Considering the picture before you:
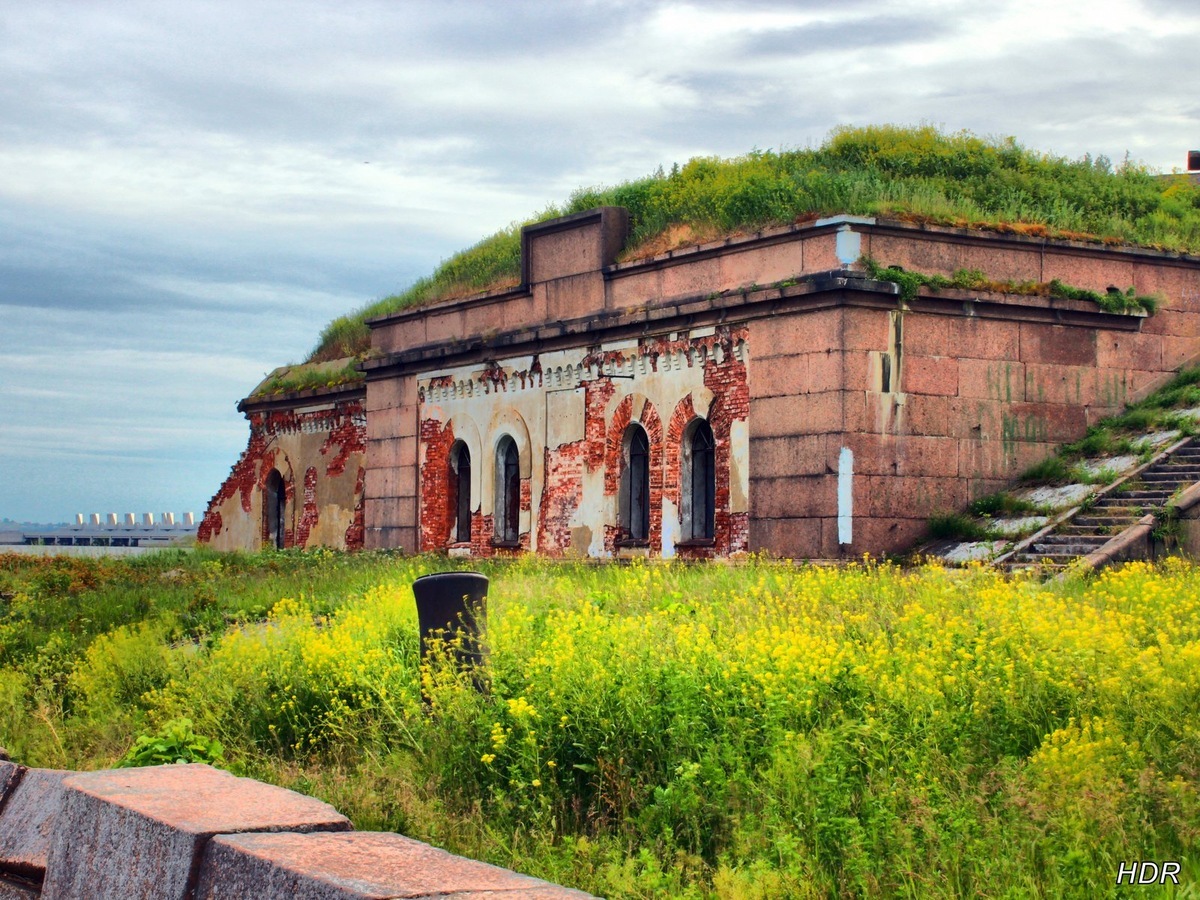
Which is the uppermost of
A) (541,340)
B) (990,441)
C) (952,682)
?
(541,340)

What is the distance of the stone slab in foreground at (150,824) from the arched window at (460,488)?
1697 centimetres

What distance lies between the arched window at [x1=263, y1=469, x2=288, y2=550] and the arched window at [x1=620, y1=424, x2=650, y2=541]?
11929 millimetres

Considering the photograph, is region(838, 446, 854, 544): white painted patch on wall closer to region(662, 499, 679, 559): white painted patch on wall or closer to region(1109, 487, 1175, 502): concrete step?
region(662, 499, 679, 559): white painted patch on wall

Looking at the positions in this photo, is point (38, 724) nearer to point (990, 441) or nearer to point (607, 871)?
point (607, 871)

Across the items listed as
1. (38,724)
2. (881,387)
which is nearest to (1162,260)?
(881,387)

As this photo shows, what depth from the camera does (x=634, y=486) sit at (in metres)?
20.5

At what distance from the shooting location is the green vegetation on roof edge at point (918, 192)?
18734 millimetres

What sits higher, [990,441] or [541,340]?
[541,340]

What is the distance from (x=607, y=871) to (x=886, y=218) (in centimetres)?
1206

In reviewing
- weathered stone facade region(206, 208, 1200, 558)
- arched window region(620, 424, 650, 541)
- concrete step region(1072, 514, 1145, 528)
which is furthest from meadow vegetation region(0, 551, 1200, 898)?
arched window region(620, 424, 650, 541)

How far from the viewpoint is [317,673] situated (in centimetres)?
1114

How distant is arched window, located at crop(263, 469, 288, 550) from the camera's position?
30.3 m

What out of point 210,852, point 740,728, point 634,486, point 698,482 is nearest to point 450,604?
point 740,728

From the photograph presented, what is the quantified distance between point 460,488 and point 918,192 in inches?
366
